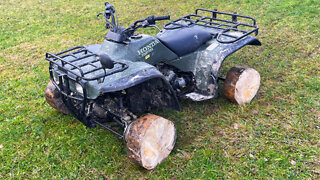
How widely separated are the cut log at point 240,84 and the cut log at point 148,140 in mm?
1476

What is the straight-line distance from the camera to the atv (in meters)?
3.59

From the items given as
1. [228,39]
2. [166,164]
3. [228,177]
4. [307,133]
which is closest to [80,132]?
[166,164]

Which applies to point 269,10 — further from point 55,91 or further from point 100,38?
point 55,91

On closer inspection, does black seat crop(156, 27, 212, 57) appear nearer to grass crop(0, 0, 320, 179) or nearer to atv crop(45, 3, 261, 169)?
atv crop(45, 3, 261, 169)

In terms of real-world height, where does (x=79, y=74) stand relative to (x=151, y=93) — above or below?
above

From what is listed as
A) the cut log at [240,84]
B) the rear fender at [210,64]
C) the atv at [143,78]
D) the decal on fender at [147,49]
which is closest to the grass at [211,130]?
the cut log at [240,84]

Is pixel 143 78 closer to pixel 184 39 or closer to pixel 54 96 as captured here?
pixel 184 39

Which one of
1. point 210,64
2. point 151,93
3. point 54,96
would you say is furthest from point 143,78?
point 54,96

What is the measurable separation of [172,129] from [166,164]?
467 mm

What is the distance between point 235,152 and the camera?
4.01 m

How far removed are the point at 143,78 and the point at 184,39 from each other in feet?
4.92

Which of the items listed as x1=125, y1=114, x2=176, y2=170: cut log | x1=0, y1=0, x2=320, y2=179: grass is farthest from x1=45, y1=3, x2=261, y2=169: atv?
x1=0, y1=0, x2=320, y2=179: grass

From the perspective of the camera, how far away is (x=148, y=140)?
143 inches

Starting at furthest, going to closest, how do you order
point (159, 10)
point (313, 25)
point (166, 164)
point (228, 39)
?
point (159, 10) → point (313, 25) → point (228, 39) → point (166, 164)
